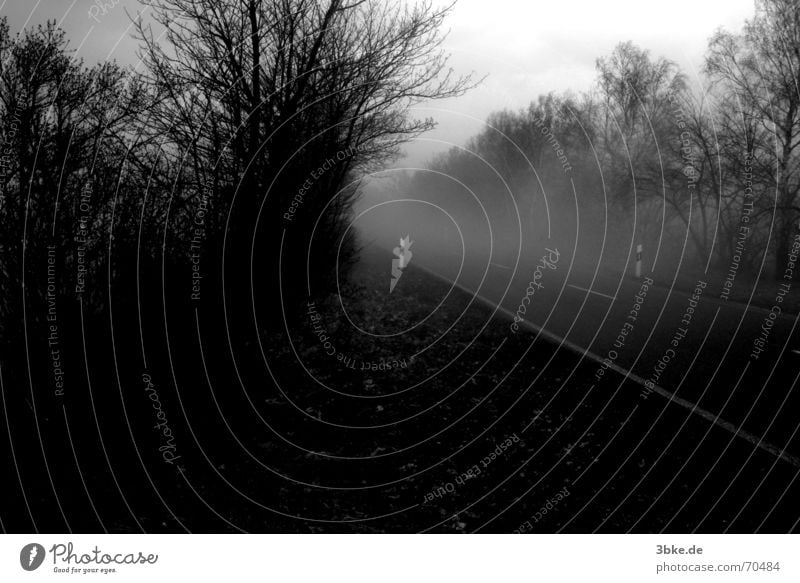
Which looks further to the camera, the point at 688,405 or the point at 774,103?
the point at 774,103

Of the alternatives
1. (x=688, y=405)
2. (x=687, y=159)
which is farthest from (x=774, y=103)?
(x=688, y=405)

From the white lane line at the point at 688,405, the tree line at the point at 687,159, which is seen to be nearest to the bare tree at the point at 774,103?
the tree line at the point at 687,159

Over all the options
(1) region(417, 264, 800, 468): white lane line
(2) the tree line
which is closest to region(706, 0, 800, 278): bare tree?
(2) the tree line

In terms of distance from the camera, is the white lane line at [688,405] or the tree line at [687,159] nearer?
the white lane line at [688,405]

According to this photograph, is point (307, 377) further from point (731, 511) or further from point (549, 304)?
point (549, 304)

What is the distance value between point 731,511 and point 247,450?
14.5 ft

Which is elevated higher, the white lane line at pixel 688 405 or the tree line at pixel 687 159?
the tree line at pixel 687 159

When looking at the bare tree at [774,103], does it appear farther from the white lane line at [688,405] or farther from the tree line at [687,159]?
the white lane line at [688,405]

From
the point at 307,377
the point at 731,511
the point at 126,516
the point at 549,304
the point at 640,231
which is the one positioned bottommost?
the point at 126,516

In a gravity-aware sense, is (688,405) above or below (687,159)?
below

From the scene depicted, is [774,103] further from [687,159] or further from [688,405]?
[688,405]

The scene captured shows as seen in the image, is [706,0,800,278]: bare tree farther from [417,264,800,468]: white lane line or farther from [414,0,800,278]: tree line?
[417,264,800,468]: white lane line

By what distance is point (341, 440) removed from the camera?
219 inches

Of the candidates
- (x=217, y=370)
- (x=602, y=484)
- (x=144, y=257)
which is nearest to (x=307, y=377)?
(x=217, y=370)
